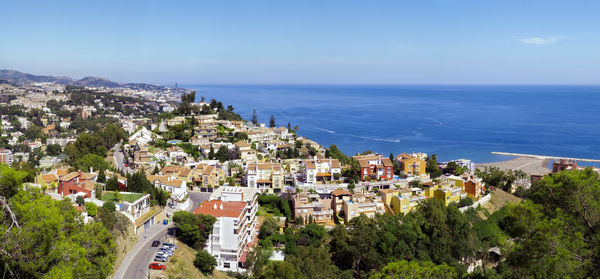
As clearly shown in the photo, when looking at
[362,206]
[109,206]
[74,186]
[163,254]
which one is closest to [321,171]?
[362,206]

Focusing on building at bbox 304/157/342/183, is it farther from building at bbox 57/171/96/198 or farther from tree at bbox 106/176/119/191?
building at bbox 57/171/96/198

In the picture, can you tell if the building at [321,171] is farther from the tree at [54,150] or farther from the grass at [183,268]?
the tree at [54,150]

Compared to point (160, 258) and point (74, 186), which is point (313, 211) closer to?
point (160, 258)

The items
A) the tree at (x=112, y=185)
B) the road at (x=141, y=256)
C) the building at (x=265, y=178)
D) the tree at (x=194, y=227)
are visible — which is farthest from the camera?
the building at (x=265, y=178)

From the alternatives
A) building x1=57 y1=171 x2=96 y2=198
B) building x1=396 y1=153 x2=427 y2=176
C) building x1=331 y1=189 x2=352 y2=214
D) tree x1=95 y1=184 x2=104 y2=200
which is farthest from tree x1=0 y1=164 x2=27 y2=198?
building x1=396 y1=153 x2=427 y2=176

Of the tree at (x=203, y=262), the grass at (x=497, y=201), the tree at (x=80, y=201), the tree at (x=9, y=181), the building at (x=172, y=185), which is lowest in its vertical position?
the grass at (x=497, y=201)

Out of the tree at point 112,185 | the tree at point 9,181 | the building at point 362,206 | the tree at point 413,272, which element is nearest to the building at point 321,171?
the building at point 362,206
